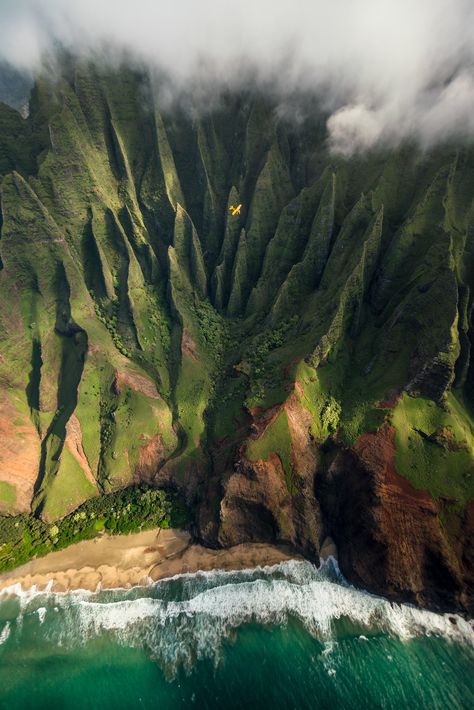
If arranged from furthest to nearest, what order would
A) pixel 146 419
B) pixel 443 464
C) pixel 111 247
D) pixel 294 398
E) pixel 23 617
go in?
1. pixel 111 247
2. pixel 146 419
3. pixel 294 398
4. pixel 443 464
5. pixel 23 617

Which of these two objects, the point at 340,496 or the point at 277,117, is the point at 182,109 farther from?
the point at 340,496

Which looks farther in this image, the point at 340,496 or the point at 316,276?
the point at 316,276

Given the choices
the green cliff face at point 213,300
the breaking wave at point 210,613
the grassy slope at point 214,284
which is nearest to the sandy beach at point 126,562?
the breaking wave at point 210,613

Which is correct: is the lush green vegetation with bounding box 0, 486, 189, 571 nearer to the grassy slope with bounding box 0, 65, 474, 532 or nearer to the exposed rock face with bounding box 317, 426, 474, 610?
the grassy slope with bounding box 0, 65, 474, 532

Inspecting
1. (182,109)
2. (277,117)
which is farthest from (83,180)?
(277,117)

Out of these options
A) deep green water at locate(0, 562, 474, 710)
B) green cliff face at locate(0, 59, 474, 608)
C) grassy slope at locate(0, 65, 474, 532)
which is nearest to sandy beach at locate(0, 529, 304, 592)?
deep green water at locate(0, 562, 474, 710)

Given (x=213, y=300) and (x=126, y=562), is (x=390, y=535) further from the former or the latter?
(x=213, y=300)

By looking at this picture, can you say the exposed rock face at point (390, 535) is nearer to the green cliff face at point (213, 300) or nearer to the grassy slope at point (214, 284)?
the green cliff face at point (213, 300)
